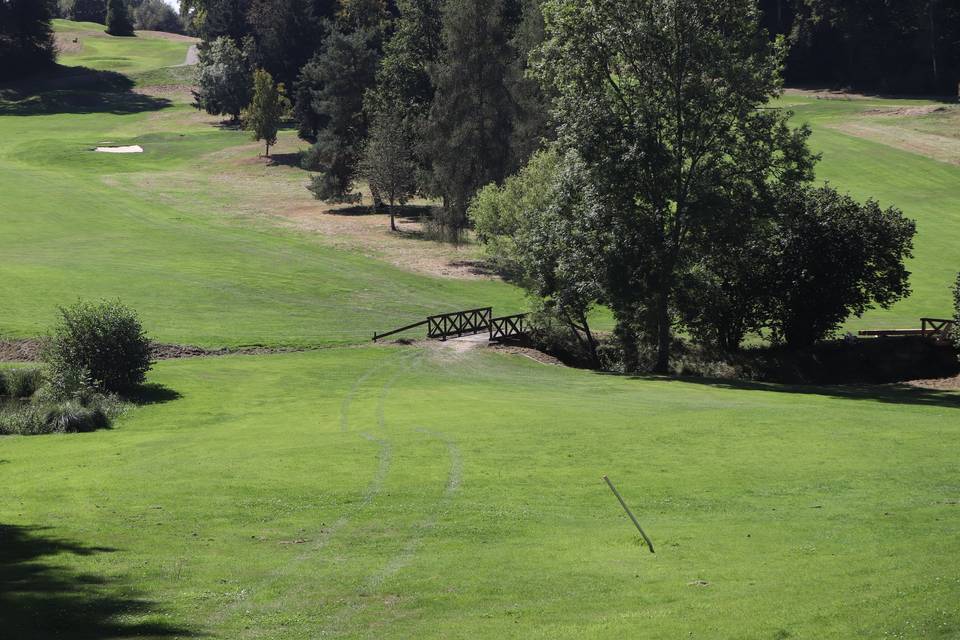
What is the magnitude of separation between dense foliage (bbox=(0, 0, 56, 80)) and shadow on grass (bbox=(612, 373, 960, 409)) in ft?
432

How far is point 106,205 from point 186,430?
62.1 m

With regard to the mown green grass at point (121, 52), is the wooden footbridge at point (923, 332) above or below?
below

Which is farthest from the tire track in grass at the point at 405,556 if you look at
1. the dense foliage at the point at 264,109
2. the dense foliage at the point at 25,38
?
the dense foliage at the point at 25,38

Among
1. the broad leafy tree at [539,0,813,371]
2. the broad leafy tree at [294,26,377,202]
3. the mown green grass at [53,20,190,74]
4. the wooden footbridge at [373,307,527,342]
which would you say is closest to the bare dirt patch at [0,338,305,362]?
the wooden footbridge at [373,307,527,342]

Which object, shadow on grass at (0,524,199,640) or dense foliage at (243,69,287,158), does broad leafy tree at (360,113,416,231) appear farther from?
shadow on grass at (0,524,199,640)

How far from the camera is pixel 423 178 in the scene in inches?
3588

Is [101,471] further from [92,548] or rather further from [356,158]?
[356,158]

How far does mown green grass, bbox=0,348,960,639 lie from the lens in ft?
55.5

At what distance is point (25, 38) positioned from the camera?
151250 mm

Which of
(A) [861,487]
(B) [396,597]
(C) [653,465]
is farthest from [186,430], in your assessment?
(A) [861,487]

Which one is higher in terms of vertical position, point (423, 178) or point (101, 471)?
point (423, 178)

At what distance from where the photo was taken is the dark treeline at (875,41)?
427ft

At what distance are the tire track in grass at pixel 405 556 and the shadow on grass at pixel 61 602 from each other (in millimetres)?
2405

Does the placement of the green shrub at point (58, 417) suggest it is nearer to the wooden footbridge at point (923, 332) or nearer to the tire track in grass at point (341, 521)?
the tire track in grass at point (341, 521)
